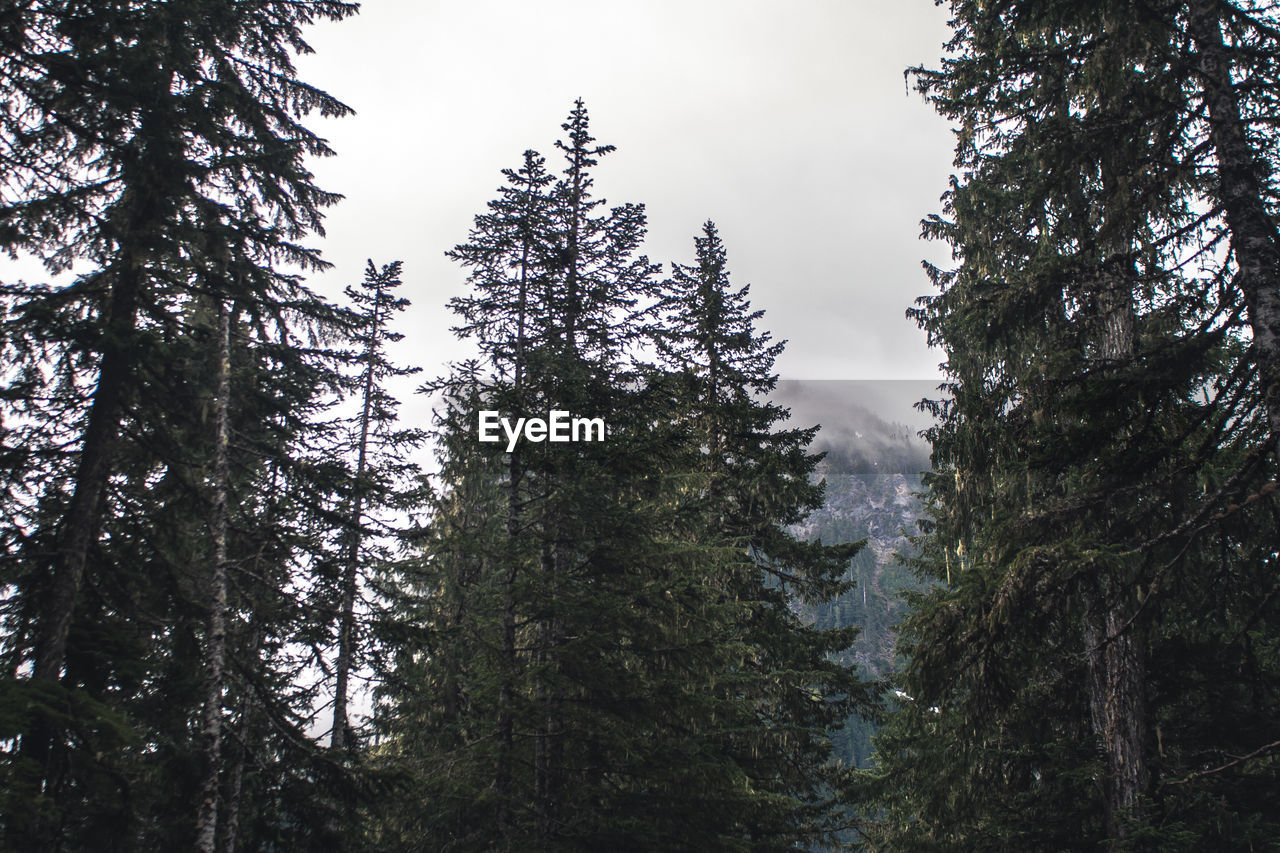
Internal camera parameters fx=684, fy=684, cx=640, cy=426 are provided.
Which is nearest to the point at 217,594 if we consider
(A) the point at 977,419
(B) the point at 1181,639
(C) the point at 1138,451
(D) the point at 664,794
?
(D) the point at 664,794

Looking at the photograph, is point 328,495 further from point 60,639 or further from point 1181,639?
point 1181,639

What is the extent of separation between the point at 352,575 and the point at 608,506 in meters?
6.12

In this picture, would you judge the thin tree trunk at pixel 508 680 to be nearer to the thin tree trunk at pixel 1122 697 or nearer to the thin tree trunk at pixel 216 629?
the thin tree trunk at pixel 216 629

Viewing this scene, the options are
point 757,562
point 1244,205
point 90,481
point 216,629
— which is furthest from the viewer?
point 757,562

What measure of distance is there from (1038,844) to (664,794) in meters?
5.67

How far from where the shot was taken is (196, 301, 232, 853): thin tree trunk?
9.38 meters

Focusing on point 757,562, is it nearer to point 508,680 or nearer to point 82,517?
point 508,680

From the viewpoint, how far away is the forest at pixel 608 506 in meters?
6.68

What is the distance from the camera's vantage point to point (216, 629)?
1004cm

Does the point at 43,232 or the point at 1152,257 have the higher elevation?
the point at 43,232

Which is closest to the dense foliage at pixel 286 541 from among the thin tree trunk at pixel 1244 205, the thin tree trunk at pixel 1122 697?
the thin tree trunk at pixel 1122 697

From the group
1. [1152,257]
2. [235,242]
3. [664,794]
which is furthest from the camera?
[664,794]

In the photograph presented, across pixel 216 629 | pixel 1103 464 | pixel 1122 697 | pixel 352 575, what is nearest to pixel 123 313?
pixel 216 629

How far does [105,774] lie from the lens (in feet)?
24.5
